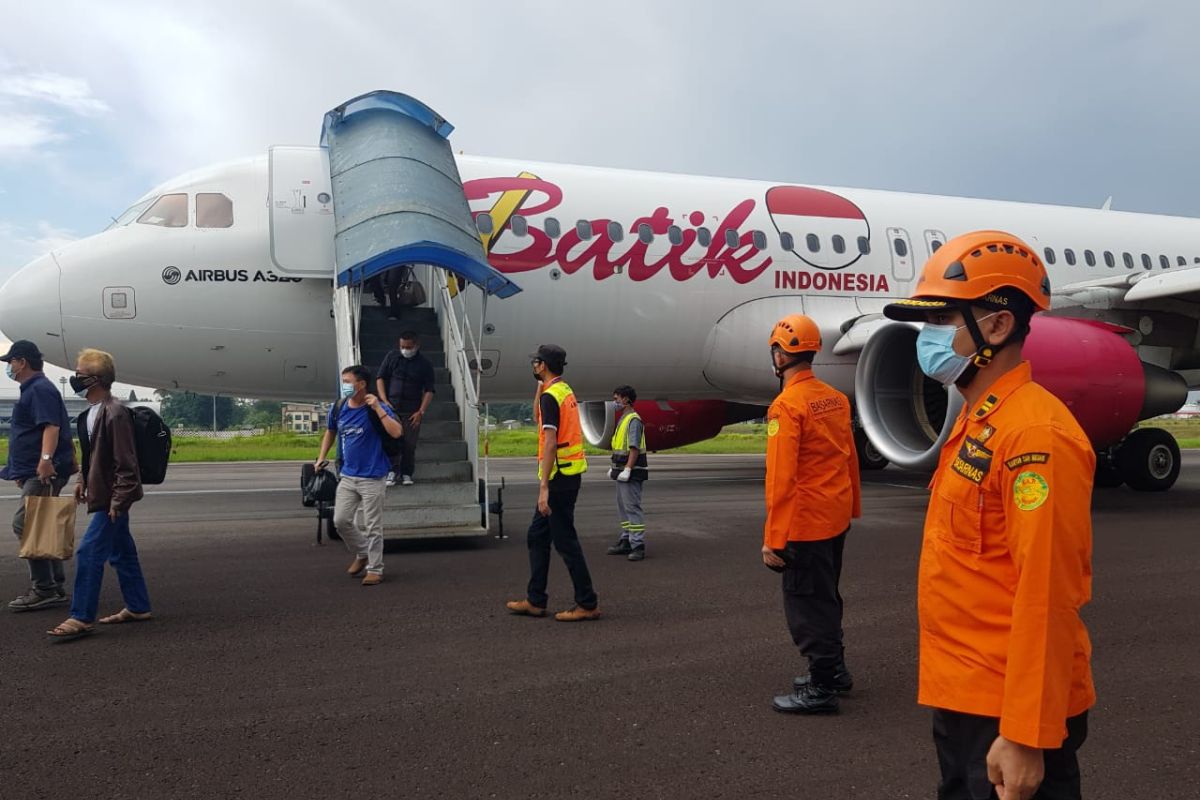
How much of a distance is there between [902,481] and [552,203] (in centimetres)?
777

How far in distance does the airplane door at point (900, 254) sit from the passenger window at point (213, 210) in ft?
27.7

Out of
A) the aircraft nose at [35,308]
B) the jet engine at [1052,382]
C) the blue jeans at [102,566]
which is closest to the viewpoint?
the blue jeans at [102,566]

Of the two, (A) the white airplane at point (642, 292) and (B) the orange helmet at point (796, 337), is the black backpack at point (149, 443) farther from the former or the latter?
(B) the orange helmet at point (796, 337)

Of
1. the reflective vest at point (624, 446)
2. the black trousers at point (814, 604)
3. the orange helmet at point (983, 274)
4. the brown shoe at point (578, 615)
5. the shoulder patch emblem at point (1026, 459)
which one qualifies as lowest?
the brown shoe at point (578, 615)

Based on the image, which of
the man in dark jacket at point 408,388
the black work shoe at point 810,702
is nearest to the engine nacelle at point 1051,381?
the man in dark jacket at point 408,388

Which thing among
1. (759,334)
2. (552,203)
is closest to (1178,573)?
(759,334)

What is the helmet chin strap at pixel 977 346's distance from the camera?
1940 mm

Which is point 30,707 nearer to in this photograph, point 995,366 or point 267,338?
point 995,366

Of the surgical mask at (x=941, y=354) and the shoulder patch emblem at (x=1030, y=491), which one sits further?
the surgical mask at (x=941, y=354)

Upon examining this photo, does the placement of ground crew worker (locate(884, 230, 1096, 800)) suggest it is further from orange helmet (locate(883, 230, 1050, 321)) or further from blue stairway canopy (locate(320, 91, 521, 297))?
blue stairway canopy (locate(320, 91, 521, 297))

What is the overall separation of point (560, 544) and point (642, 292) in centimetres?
572

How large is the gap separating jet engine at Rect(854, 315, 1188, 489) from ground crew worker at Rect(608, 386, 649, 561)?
2498 mm

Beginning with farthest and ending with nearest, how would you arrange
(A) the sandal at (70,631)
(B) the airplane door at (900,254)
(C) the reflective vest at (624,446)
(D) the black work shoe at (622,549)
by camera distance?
(B) the airplane door at (900,254)
(C) the reflective vest at (624,446)
(D) the black work shoe at (622,549)
(A) the sandal at (70,631)

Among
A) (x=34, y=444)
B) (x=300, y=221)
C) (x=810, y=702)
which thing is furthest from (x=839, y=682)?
(x=300, y=221)
